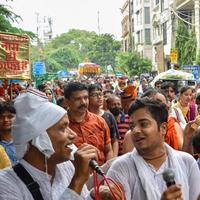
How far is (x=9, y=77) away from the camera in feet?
31.0

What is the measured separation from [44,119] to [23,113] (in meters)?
0.12

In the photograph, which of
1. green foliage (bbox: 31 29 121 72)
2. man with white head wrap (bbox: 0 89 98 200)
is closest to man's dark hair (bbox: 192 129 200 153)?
man with white head wrap (bbox: 0 89 98 200)

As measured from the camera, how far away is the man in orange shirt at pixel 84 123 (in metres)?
5.26

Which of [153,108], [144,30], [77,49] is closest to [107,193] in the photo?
[153,108]

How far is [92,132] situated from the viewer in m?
5.30

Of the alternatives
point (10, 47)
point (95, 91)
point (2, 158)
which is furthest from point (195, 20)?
point (2, 158)

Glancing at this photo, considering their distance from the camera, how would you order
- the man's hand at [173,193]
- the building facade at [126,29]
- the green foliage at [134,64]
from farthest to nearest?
the building facade at [126,29] → the green foliage at [134,64] → the man's hand at [173,193]

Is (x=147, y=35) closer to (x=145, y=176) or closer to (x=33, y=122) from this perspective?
(x=145, y=176)

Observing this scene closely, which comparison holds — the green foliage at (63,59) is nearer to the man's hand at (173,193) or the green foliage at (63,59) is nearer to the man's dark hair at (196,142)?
the man's dark hair at (196,142)

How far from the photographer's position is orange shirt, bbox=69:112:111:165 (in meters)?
5.23

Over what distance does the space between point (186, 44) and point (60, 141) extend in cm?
2986

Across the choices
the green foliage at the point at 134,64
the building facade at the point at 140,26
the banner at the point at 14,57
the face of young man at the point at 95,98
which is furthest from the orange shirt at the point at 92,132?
the building facade at the point at 140,26

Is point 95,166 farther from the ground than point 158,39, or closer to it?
closer to it

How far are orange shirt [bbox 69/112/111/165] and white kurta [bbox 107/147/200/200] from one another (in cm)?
211
